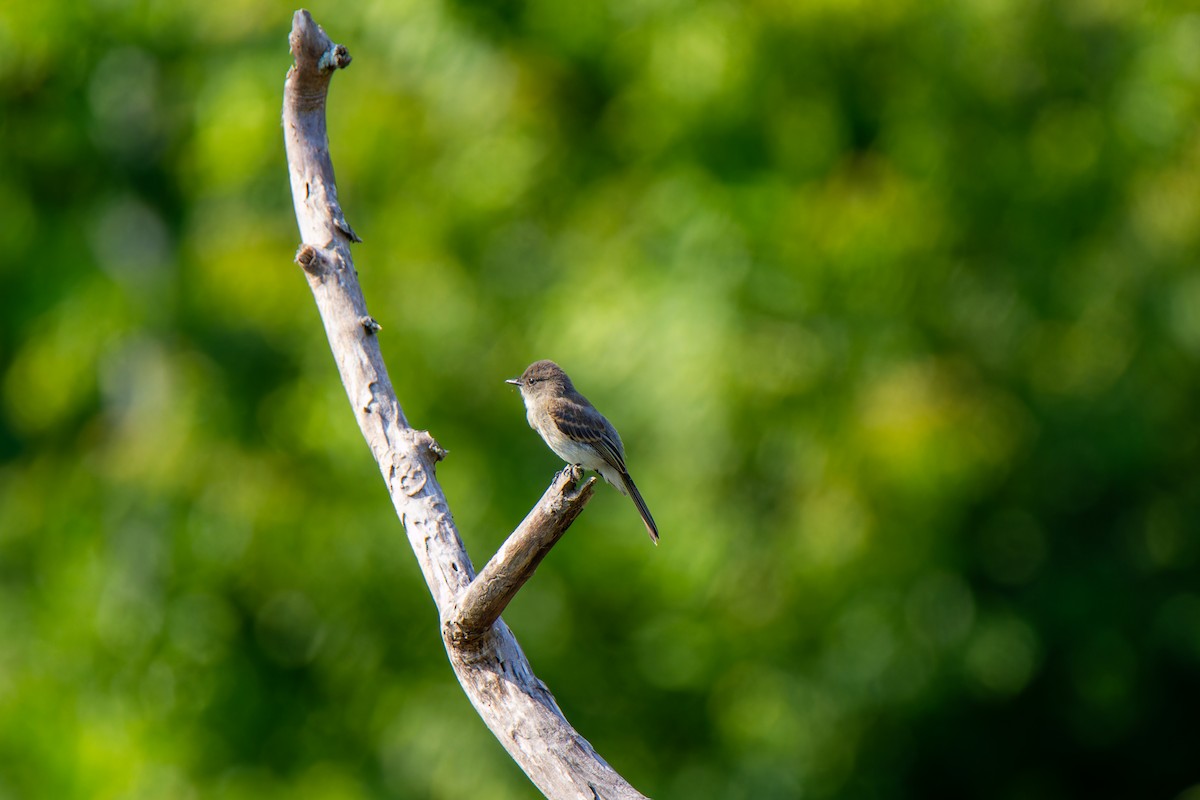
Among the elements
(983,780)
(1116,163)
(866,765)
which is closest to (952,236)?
(1116,163)

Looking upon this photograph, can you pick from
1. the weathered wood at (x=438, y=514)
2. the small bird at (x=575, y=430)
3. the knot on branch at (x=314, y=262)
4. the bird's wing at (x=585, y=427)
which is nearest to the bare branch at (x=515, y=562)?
the weathered wood at (x=438, y=514)

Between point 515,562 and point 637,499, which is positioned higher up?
point 515,562

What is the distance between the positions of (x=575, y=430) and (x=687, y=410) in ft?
8.80

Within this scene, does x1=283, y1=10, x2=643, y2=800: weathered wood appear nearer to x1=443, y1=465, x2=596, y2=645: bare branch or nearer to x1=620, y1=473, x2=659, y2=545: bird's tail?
x1=443, y1=465, x2=596, y2=645: bare branch

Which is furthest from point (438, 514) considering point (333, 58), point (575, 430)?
point (333, 58)

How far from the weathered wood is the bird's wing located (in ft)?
3.71

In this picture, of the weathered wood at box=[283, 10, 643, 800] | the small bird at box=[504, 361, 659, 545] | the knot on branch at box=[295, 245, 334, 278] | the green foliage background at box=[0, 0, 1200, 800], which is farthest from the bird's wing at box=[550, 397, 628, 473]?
the green foliage background at box=[0, 0, 1200, 800]

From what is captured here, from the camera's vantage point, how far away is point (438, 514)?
3906mm

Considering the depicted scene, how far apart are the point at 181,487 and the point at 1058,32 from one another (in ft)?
19.9

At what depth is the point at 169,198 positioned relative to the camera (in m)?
11.5

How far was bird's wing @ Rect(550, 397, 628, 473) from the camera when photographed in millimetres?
5219

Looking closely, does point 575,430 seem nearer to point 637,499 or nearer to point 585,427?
point 585,427

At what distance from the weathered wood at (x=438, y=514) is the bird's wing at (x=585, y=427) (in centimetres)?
113

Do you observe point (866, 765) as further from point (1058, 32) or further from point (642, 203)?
point (1058, 32)
